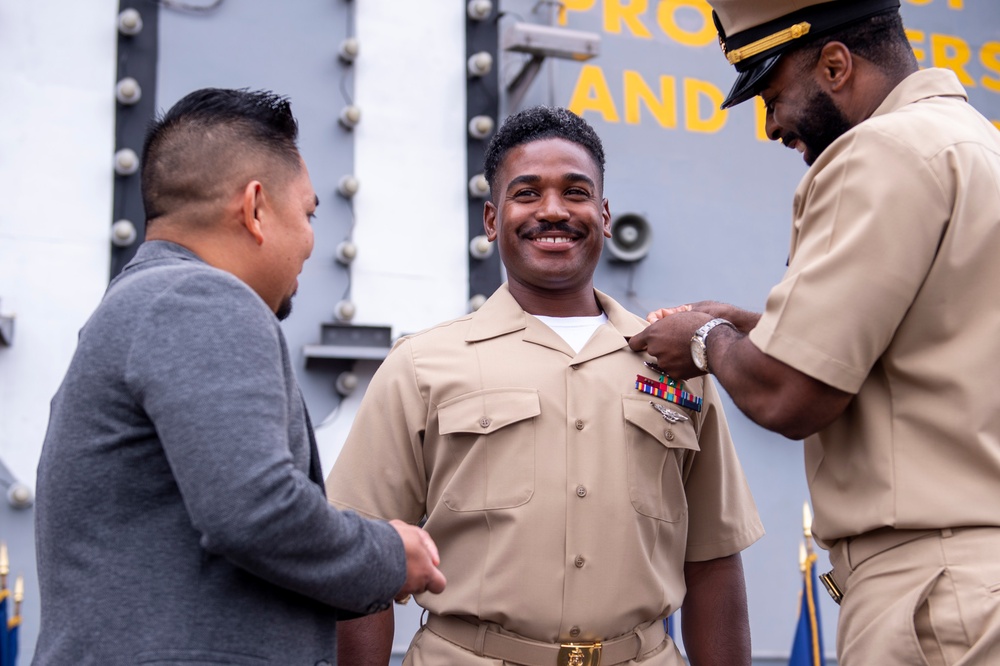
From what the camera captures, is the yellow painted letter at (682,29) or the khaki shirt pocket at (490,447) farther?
the yellow painted letter at (682,29)

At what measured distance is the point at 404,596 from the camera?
5.25 feet

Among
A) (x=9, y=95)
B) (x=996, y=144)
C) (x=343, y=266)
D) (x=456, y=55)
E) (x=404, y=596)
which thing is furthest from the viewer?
(x=456, y=55)

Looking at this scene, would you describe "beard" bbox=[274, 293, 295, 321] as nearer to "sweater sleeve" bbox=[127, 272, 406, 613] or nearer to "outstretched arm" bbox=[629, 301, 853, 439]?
"sweater sleeve" bbox=[127, 272, 406, 613]

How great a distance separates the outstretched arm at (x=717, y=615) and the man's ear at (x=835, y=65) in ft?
3.40

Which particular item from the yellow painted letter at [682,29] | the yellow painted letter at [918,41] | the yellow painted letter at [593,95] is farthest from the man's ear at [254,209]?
the yellow painted letter at [918,41]

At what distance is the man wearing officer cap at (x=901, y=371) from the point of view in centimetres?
159

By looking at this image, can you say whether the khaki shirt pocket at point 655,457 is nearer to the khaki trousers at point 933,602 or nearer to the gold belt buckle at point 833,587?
the gold belt buckle at point 833,587

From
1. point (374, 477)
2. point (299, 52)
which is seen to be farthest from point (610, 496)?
point (299, 52)

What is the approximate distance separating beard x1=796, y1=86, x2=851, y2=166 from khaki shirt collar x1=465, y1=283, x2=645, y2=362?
2.02 feet

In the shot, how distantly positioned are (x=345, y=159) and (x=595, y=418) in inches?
109

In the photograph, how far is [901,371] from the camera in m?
1.67

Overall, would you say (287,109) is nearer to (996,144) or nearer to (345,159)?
(996,144)

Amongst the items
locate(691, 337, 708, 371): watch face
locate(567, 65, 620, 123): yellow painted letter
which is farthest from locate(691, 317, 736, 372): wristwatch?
locate(567, 65, 620, 123): yellow painted letter

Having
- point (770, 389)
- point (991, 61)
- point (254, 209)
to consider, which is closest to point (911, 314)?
point (770, 389)
